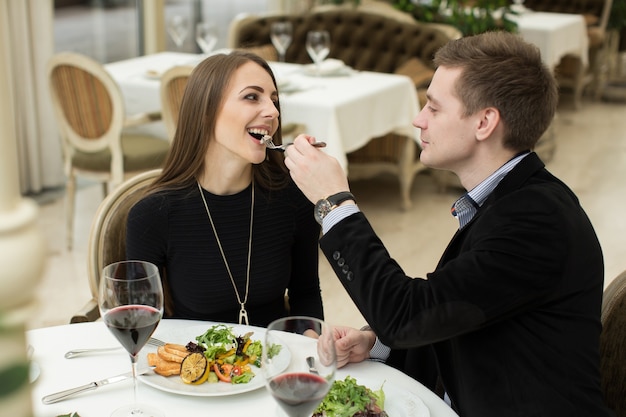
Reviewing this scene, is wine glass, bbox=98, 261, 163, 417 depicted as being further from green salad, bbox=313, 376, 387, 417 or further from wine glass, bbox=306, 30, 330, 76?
wine glass, bbox=306, 30, 330, 76

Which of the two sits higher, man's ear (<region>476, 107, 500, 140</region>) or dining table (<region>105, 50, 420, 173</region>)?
man's ear (<region>476, 107, 500, 140</region>)

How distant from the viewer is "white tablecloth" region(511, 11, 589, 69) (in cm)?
659

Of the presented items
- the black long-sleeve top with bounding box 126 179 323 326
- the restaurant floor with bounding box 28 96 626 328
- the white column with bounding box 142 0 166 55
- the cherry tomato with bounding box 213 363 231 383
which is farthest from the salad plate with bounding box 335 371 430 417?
the white column with bounding box 142 0 166 55

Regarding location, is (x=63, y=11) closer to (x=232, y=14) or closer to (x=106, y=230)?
(x=232, y=14)

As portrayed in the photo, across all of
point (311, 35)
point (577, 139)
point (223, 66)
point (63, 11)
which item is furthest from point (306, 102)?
point (577, 139)

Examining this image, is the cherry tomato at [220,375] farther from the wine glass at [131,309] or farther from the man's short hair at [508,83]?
the man's short hair at [508,83]

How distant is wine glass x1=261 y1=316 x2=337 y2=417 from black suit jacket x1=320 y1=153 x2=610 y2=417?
1.25ft

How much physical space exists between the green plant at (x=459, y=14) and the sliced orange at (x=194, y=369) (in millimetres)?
4626

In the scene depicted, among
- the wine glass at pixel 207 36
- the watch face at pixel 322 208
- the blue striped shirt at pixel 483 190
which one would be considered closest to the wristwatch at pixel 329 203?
the watch face at pixel 322 208

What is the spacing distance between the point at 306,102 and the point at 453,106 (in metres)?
2.57

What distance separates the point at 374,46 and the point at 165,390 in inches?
182

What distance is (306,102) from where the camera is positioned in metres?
4.07

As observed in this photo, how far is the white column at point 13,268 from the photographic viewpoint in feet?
1.19

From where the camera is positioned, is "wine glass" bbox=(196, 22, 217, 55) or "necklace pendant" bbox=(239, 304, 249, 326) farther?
"wine glass" bbox=(196, 22, 217, 55)
